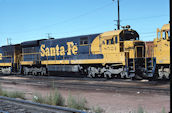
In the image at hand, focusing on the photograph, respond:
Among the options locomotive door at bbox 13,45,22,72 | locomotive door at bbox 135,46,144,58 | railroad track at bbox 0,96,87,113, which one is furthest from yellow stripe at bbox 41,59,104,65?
railroad track at bbox 0,96,87,113

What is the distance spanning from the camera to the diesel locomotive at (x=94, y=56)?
14.8 m

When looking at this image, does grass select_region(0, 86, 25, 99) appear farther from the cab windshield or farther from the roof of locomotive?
the roof of locomotive

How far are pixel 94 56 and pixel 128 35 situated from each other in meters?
3.12

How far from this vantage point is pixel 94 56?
54.7 ft

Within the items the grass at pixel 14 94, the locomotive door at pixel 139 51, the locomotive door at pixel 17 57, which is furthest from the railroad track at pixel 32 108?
the locomotive door at pixel 17 57

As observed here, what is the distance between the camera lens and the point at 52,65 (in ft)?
66.3

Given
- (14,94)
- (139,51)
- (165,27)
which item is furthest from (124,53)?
(14,94)

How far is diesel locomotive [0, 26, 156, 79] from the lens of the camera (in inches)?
584

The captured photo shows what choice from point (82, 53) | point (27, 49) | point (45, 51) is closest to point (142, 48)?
point (82, 53)

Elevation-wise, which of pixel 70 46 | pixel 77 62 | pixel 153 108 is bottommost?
pixel 153 108

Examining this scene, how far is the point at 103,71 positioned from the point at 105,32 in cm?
306

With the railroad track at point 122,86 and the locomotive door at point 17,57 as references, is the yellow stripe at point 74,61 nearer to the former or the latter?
the railroad track at point 122,86

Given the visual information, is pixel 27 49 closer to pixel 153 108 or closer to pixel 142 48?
pixel 142 48

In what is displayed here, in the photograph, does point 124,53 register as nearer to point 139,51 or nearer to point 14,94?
point 139,51
